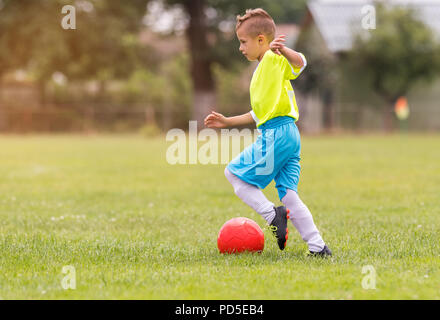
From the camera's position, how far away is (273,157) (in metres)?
5.11

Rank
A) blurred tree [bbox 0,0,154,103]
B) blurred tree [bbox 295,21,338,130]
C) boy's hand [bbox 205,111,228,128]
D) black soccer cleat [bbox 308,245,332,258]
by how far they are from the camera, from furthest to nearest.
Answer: blurred tree [bbox 0,0,154,103] < blurred tree [bbox 295,21,338,130] < boy's hand [bbox 205,111,228,128] < black soccer cleat [bbox 308,245,332,258]

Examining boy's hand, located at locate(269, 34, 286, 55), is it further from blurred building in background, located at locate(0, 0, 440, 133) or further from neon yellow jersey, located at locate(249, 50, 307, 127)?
blurred building in background, located at locate(0, 0, 440, 133)

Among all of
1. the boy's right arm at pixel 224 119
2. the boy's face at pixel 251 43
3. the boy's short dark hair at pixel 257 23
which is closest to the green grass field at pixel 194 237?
the boy's right arm at pixel 224 119

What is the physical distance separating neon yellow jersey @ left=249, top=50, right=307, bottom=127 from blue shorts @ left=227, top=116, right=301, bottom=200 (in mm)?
76

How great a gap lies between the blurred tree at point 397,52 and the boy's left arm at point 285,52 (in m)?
29.9

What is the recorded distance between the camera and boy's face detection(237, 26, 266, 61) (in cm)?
512

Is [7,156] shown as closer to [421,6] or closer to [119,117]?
[119,117]

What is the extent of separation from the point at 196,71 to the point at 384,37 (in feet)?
33.5

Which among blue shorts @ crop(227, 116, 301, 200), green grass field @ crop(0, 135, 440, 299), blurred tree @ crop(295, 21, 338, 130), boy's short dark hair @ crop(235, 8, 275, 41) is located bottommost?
green grass field @ crop(0, 135, 440, 299)

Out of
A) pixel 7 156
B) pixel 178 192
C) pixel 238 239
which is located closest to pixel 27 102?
pixel 7 156

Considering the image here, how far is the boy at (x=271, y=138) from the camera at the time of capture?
5.10 meters

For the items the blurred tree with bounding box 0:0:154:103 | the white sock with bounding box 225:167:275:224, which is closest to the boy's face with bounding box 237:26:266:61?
the white sock with bounding box 225:167:275:224

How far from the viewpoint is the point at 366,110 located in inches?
1419

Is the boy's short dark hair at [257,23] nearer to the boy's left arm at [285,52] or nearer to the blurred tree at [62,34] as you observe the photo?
the boy's left arm at [285,52]
